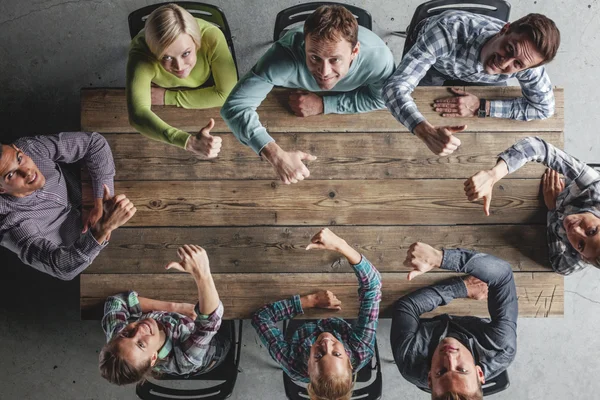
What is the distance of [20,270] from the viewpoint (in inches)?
128

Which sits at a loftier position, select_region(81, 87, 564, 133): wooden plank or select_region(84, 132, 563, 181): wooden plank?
select_region(81, 87, 564, 133): wooden plank

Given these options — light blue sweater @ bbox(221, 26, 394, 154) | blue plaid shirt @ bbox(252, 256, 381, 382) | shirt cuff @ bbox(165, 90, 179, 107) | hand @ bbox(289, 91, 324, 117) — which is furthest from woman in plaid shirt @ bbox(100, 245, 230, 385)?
hand @ bbox(289, 91, 324, 117)

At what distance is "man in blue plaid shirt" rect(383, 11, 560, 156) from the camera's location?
2080 millimetres

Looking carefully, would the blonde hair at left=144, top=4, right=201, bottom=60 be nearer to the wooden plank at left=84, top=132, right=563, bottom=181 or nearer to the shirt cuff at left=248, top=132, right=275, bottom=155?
the shirt cuff at left=248, top=132, right=275, bottom=155

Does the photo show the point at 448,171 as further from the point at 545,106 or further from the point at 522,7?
the point at 522,7

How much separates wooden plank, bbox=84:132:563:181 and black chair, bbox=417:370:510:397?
1.05m

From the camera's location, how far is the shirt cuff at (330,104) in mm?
2471

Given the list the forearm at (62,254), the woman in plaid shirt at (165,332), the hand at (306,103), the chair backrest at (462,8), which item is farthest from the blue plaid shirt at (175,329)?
the chair backrest at (462,8)

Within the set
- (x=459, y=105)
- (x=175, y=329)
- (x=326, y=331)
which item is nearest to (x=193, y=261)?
(x=175, y=329)

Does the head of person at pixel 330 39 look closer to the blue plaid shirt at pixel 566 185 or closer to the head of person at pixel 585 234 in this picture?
the blue plaid shirt at pixel 566 185

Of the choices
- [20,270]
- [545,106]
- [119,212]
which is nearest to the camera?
[119,212]

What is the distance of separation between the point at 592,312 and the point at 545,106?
1631mm

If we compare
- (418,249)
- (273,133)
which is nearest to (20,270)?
(273,133)

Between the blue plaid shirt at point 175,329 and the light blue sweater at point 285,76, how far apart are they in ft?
2.73
